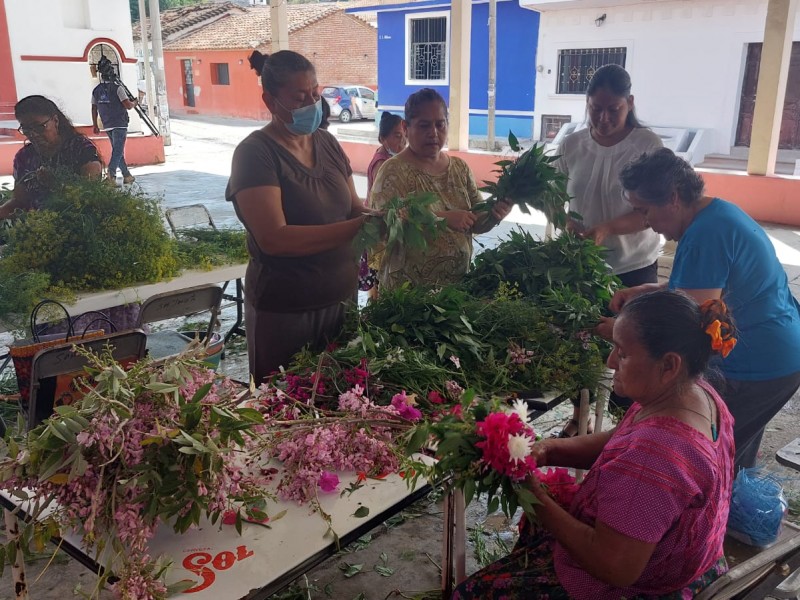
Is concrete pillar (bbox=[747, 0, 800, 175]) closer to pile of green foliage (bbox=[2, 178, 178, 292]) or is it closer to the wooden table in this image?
the wooden table

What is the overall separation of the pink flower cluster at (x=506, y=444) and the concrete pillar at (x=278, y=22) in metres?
11.3

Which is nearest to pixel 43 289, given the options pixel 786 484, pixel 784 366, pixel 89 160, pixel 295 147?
pixel 89 160

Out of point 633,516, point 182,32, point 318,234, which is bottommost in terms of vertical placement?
point 633,516

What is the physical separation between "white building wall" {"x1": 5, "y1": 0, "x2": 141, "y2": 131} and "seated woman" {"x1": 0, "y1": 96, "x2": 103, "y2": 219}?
12193 mm

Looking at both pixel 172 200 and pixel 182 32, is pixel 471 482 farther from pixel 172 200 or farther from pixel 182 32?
pixel 182 32

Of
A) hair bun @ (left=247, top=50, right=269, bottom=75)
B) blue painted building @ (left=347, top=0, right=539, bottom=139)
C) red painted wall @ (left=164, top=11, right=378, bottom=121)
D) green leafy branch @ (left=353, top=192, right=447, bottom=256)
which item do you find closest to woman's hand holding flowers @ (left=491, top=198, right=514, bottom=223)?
green leafy branch @ (left=353, top=192, right=447, bottom=256)

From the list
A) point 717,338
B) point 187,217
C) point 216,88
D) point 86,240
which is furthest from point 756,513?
point 216,88

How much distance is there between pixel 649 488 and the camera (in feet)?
5.02

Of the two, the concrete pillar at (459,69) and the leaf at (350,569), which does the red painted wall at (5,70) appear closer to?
the concrete pillar at (459,69)

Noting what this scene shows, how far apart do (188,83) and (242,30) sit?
3.95 m

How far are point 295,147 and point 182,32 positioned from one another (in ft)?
108

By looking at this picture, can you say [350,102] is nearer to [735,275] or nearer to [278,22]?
[278,22]

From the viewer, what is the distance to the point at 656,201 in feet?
8.15

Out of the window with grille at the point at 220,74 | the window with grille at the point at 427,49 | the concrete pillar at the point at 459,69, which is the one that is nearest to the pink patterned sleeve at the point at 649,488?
the concrete pillar at the point at 459,69
